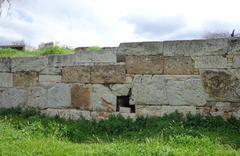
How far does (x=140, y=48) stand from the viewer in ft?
25.6

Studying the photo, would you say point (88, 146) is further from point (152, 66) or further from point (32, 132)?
point (152, 66)

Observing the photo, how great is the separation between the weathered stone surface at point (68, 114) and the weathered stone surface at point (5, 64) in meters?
1.34

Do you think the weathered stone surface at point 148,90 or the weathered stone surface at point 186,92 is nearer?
the weathered stone surface at point 186,92

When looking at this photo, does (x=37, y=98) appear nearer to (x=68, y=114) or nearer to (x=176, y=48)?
(x=68, y=114)

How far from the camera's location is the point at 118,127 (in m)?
7.39

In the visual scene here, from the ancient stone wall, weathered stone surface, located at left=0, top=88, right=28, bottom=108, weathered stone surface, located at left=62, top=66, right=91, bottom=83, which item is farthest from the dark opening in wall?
weathered stone surface, located at left=0, top=88, right=28, bottom=108

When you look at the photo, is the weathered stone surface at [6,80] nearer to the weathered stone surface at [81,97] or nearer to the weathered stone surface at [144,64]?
the weathered stone surface at [81,97]

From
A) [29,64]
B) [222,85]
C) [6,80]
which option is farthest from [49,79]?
[222,85]

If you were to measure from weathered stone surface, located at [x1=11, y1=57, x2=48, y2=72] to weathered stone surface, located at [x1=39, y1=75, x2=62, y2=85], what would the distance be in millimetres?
197

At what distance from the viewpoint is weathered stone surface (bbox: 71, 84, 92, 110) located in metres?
8.16

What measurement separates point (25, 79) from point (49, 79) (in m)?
0.62

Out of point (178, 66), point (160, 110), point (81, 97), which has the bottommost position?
point (160, 110)

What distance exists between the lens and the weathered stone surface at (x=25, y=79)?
8.73 meters

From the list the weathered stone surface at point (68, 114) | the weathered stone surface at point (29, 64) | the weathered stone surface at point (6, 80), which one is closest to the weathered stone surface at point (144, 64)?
the weathered stone surface at point (68, 114)
